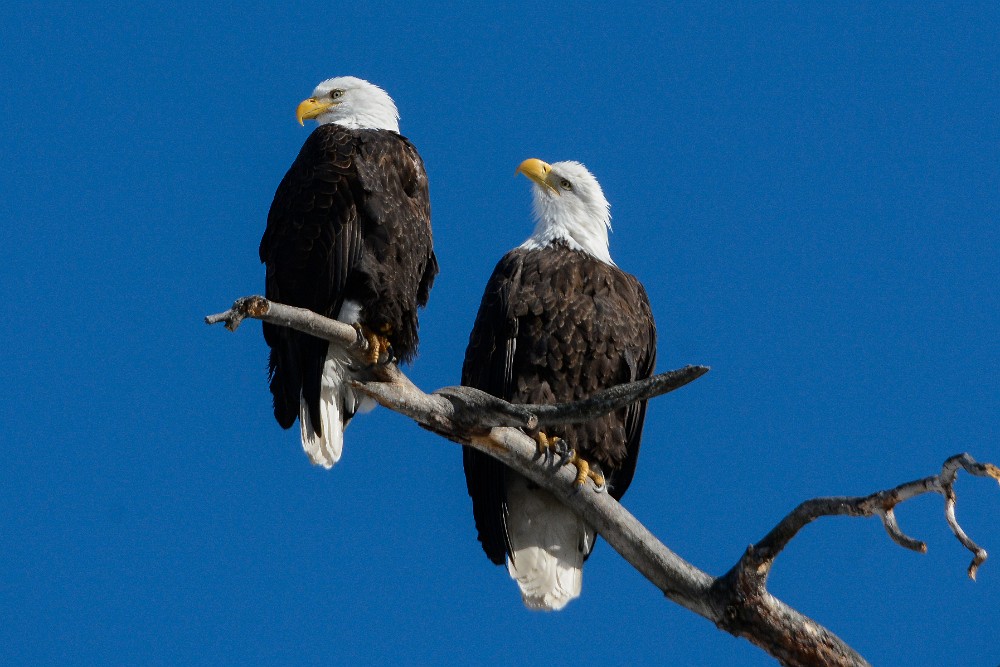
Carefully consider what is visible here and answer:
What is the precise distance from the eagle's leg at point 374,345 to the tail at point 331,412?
155 millimetres

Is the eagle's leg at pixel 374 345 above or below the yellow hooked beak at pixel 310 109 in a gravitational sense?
below

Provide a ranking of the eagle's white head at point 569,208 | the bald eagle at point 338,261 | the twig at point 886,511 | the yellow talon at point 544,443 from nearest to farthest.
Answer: the twig at point 886,511 < the yellow talon at point 544,443 < the bald eagle at point 338,261 < the eagle's white head at point 569,208

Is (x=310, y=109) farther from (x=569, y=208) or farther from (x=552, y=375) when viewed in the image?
(x=552, y=375)

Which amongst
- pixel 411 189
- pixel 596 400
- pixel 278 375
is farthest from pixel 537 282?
pixel 596 400

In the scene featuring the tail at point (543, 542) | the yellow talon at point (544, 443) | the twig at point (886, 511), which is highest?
the yellow talon at point (544, 443)

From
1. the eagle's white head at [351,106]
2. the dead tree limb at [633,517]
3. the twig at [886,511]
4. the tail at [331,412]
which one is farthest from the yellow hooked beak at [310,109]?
the twig at [886,511]

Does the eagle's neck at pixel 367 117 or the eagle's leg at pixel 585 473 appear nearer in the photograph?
the eagle's leg at pixel 585 473

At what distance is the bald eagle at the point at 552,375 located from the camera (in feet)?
17.7

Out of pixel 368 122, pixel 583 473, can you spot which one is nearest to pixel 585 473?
pixel 583 473

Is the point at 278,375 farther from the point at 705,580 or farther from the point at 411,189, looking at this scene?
the point at 705,580

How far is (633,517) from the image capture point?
4691 millimetres

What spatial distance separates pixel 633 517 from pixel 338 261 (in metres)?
1.52

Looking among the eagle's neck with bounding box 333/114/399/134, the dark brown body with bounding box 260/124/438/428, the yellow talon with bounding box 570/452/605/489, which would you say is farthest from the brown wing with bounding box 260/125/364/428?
the yellow talon with bounding box 570/452/605/489

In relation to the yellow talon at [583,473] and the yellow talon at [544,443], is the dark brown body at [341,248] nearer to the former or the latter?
the yellow talon at [544,443]
